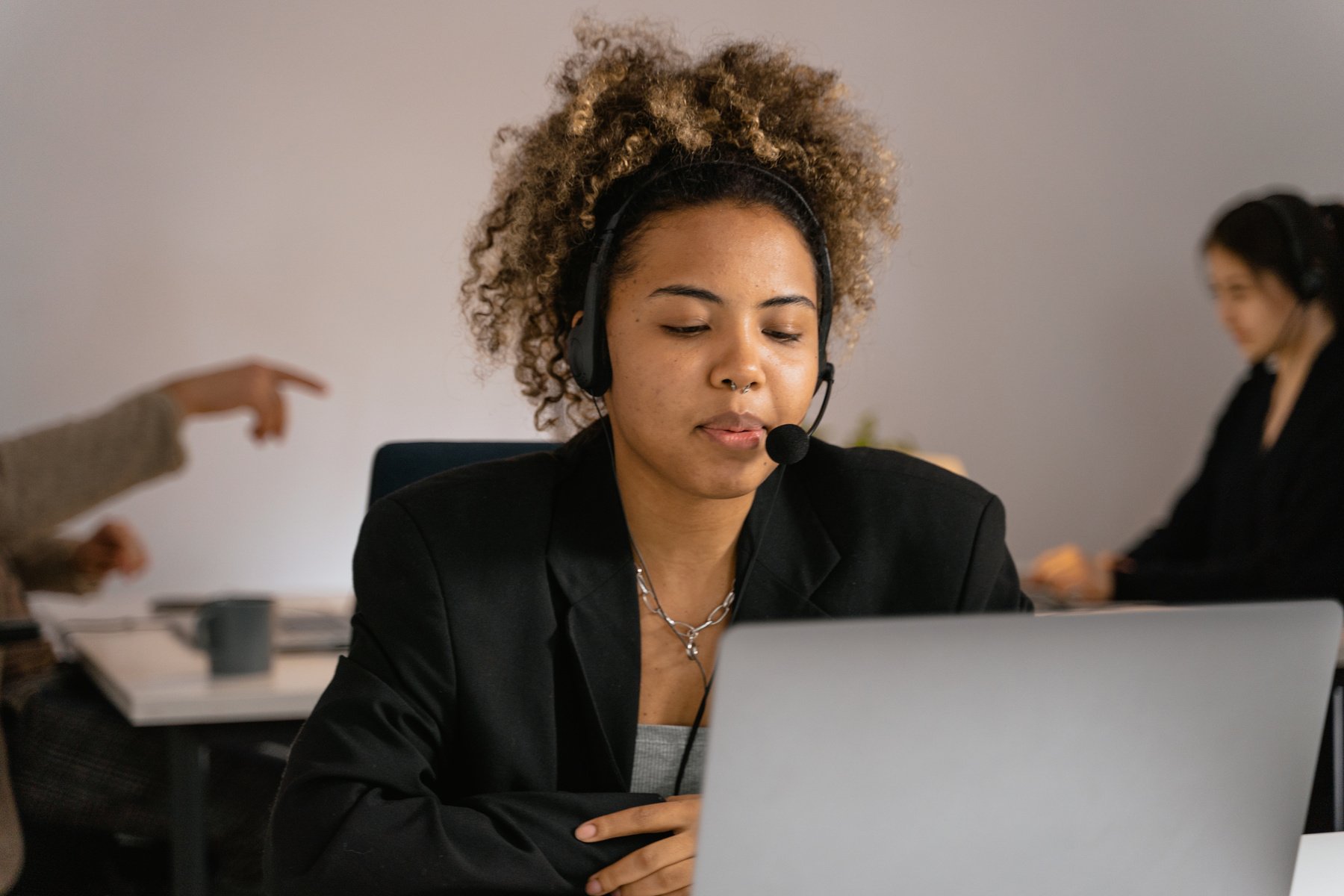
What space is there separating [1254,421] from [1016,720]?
2.48 meters

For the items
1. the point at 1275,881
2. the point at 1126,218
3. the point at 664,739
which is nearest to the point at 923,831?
the point at 1275,881

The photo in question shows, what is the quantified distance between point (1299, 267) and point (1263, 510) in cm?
51

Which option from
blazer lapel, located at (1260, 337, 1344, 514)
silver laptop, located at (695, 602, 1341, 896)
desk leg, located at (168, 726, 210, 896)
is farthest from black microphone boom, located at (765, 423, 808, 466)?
blazer lapel, located at (1260, 337, 1344, 514)

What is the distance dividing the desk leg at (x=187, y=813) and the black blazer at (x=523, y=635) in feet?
1.95

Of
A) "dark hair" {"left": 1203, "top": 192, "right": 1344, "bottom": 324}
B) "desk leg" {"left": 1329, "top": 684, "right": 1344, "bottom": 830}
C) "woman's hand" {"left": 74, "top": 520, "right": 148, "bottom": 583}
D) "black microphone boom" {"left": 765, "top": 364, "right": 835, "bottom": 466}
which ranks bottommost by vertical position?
"desk leg" {"left": 1329, "top": 684, "right": 1344, "bottom": 830}

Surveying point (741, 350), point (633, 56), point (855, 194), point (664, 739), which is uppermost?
point (633, 56)

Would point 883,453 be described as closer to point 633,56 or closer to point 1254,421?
point 633,56

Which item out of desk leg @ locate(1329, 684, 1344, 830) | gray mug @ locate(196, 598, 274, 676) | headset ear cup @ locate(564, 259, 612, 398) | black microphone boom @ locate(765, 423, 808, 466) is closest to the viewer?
black microphone boom @ locate(765, 423, 808, 466)

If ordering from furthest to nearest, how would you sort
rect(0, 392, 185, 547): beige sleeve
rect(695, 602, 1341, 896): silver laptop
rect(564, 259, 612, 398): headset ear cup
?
1. rect(0, 392, 185, 547): beige sleeve
2. rect(564, 259, 612, 398): headset ear cup
3. rect(695, 602, 1341, 896): silver laptop

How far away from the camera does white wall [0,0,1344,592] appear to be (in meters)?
2.83

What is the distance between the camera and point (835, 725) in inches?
22.7

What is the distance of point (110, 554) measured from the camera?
2273mm

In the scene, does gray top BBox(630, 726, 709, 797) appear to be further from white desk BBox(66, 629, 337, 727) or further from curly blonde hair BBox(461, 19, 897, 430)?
white desk BBox(66, 629, 337, 727)

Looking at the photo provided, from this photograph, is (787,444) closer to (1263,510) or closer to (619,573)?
(619,573)
